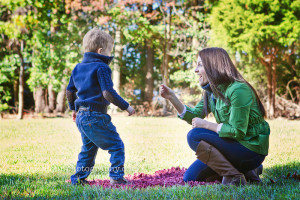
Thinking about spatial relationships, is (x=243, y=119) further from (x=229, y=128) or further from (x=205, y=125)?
(x=205, y=125)

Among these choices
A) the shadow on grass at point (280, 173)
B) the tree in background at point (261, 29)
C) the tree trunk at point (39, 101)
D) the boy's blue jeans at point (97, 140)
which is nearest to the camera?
the boy's blue jeans at point (97, 140)

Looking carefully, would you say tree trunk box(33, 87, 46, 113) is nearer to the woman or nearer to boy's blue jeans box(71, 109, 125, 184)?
boy's blue jeans box(71, 109, 125, 184)

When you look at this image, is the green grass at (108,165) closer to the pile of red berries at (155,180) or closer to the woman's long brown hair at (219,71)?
the pile of red berries at (155,180)

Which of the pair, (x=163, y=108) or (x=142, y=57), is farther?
(x=142, y=57)

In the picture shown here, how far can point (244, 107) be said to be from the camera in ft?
9.76

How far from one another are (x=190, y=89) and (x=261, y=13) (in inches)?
216

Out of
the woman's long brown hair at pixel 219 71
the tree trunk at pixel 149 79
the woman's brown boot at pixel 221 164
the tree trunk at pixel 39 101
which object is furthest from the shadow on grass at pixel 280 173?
the tree trunk at pixel 39 101

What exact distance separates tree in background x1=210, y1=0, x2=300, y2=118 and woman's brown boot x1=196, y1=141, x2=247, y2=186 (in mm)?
10506

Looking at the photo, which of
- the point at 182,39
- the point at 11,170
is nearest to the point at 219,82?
the point at 11,170

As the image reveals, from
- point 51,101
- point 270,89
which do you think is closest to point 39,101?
point 51,101

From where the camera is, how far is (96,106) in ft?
10.5

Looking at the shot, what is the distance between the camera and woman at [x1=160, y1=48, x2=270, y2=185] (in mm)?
3008

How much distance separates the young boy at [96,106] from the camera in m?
3.14

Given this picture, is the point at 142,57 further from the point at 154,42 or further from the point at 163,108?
the point at 163,108
